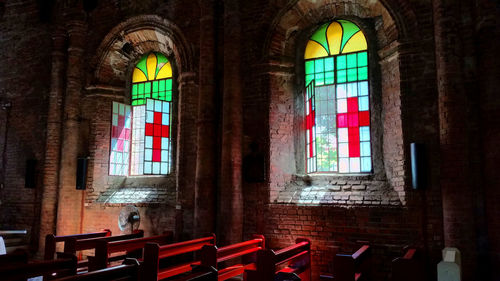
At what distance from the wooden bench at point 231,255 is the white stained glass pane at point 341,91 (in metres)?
3.21

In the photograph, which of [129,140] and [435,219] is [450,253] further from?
[129,140]

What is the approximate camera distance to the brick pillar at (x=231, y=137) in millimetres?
7594

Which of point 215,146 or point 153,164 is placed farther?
point 153,164

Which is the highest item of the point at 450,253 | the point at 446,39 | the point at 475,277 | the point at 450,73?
the point at 446,39

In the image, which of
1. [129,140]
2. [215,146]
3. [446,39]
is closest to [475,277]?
[446,39]

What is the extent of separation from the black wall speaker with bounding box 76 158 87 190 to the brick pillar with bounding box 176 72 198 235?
2.45 meters

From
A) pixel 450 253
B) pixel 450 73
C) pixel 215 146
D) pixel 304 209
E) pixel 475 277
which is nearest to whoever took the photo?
pixel 450 253

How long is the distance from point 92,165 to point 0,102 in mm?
3646

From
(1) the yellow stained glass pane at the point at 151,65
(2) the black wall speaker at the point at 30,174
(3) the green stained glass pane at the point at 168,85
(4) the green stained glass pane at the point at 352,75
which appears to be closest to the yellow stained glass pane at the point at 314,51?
(4) the green stained glass pane at the point at 352,75

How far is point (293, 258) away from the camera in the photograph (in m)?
6.34

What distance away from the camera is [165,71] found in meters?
10.1

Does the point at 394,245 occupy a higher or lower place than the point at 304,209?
lower

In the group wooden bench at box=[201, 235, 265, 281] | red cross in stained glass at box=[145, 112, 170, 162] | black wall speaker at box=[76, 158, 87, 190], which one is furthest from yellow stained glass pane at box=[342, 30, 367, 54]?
black wall speaker at box=[76, 158, 87, 190]

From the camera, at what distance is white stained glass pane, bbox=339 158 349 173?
25.3 ft
